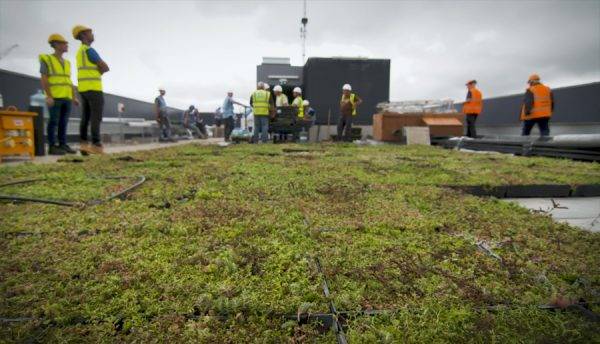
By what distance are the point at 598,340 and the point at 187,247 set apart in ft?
4.83

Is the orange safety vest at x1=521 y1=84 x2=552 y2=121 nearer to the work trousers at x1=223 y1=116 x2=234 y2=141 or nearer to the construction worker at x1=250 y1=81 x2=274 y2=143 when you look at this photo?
the construction worker at x1=250 y1=81 x2=274 y2=143

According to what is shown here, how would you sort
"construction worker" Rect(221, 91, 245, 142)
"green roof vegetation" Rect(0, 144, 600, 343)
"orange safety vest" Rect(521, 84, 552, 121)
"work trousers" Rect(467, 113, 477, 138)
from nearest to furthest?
"green roof vegetation" Rect(0, 144, 600, 343) < "orange safety vest" Rect(521, 84, 552, 121) < "work trousers" Rect(467, 113, 477, 138) < "construction worker" Rect(221, 91, 245, 142)

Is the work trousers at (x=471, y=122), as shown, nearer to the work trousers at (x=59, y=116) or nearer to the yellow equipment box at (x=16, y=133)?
the work trousers at (x=59, y=116)

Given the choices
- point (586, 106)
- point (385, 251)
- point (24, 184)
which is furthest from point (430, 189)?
point (586, 106)

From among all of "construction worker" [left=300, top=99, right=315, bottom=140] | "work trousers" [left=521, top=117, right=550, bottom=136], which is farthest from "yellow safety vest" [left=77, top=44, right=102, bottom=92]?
"work trousers" [left=521, top=117, right=550, bottom=136]

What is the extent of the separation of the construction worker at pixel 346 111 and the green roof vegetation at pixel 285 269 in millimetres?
8440

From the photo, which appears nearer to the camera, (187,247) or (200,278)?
(200,278)

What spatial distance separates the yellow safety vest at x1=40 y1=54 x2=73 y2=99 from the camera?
18.0 feet

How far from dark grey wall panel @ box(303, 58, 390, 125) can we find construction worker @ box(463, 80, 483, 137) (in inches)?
179

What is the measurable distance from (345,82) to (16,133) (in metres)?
11.0

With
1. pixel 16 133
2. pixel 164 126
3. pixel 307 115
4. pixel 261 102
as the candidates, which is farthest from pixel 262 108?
pixel 164 126

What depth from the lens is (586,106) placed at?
885 cm

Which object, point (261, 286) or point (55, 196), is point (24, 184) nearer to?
point (55, 196)

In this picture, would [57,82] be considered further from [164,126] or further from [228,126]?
[164,126]
